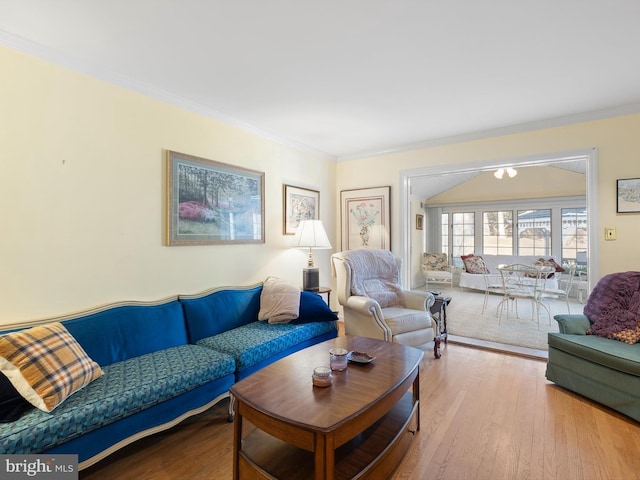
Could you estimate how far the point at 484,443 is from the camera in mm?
1921

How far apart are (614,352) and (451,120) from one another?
2.39 metres

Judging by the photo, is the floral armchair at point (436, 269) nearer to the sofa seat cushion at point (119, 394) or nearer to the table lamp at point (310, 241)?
the table lamp at point (310, 241)

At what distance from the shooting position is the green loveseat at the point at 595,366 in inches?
83.9

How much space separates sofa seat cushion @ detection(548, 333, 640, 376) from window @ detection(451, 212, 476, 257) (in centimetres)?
551

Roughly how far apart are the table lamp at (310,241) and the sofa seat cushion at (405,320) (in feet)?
2.99

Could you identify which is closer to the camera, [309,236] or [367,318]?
[367,318]

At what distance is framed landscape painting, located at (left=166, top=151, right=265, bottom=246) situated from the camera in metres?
2.73

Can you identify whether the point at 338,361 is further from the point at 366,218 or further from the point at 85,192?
the point at 366,218

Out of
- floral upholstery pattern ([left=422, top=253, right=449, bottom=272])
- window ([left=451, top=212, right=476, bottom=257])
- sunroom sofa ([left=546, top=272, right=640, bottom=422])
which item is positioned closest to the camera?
sunroom sofa ([left=546, top=272, right=640, bottom=422])

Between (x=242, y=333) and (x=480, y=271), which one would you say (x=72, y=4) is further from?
(x=480, y=271)

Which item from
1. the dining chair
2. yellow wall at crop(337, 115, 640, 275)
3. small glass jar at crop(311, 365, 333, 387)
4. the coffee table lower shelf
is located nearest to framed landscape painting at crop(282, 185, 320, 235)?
yellow wall at crop(337, 115, 640, 275)

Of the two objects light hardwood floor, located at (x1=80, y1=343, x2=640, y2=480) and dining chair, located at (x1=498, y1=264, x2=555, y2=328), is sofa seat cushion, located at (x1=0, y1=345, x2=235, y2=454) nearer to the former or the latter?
light hardwood floor, located at (x1=80, y1=343, x2=640, y2=480)

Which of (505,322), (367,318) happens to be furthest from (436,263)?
(367,318)

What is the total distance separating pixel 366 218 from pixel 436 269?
11.3ft
